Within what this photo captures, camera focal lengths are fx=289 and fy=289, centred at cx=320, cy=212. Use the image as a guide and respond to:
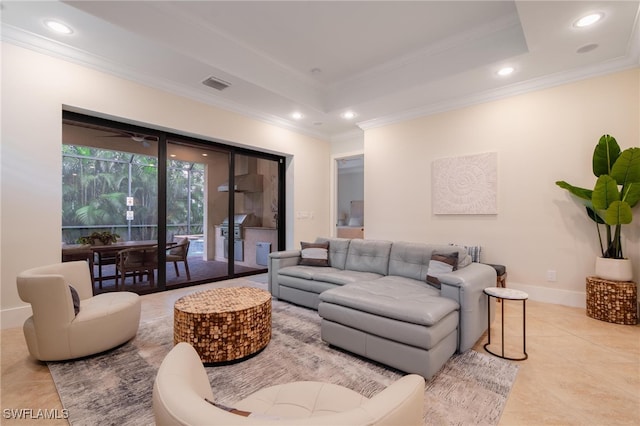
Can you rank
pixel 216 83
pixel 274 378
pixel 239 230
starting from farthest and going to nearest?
pixel 239 230
pixel 216 83
pixel 274 378

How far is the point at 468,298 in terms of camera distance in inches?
94.3

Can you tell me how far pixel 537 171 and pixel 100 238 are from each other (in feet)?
20.4

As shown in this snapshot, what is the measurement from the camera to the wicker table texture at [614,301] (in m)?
3.07

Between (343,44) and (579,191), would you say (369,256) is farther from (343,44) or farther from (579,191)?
(343,44)

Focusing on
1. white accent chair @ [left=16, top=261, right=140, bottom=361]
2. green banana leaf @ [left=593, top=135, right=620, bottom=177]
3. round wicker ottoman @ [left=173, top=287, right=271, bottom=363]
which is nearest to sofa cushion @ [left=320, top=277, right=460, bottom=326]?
round wicker ottoman @ [left=173, top=287, right=271, bottom=363]

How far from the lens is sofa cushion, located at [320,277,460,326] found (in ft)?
6.91

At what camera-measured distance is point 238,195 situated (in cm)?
575

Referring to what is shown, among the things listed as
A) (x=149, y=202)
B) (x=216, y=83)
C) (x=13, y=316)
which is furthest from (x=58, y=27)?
(x=13, y=316)

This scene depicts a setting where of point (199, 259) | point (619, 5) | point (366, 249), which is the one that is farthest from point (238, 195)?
point (619, 5)

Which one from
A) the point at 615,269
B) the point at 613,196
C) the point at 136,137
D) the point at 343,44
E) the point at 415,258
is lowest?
the point at 615,269

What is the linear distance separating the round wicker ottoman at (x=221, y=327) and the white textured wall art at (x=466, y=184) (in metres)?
3.50

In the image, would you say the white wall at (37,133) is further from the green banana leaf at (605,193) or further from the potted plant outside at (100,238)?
the green banana leaf at (605,193)

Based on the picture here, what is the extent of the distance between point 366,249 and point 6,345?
3.74 metres

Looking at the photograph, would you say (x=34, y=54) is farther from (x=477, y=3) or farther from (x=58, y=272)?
(x=477, y=3)
